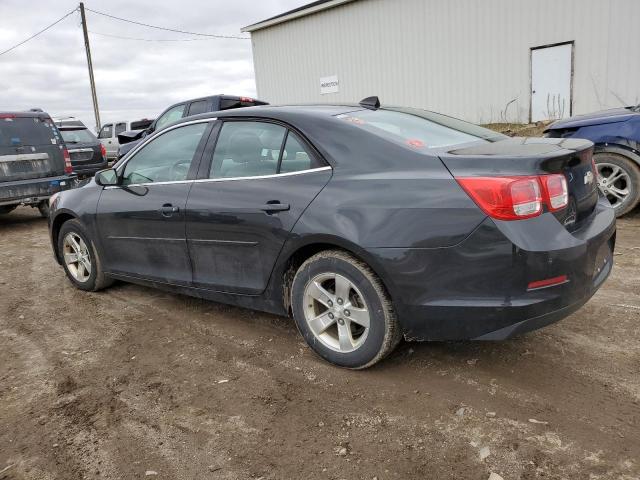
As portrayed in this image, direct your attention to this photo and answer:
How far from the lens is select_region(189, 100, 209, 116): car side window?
398 inches

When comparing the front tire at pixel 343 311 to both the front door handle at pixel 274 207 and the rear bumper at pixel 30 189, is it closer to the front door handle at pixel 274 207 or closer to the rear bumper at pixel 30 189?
the front door handle at pixel 274 207

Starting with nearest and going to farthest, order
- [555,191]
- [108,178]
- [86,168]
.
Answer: [555,191]
[108,178]
[86,168]

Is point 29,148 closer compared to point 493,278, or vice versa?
point 493,278

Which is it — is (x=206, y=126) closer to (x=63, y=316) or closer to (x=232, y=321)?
(x=232, y=321)

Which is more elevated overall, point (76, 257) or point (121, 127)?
point (121, 127)

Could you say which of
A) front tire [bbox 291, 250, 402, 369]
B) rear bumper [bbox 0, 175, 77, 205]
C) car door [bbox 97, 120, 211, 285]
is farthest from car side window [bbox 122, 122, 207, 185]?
rear bumper [bbox 0, 175, 77, 205]

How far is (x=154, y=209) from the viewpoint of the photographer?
154 inches

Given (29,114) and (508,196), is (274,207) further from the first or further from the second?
(29,114)

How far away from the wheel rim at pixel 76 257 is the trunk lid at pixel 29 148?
14.3 feet

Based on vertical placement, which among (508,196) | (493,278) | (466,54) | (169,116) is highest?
(466,54)

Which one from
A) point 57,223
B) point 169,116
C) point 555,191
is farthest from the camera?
point 169,116

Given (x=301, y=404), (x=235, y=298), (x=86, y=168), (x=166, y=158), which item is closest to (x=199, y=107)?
(x=86, y=168)

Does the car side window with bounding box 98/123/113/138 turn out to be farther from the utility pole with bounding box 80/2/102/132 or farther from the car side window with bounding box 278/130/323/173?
the car side window with bounding box 278/130/323/173

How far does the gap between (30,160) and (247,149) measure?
6820mm
